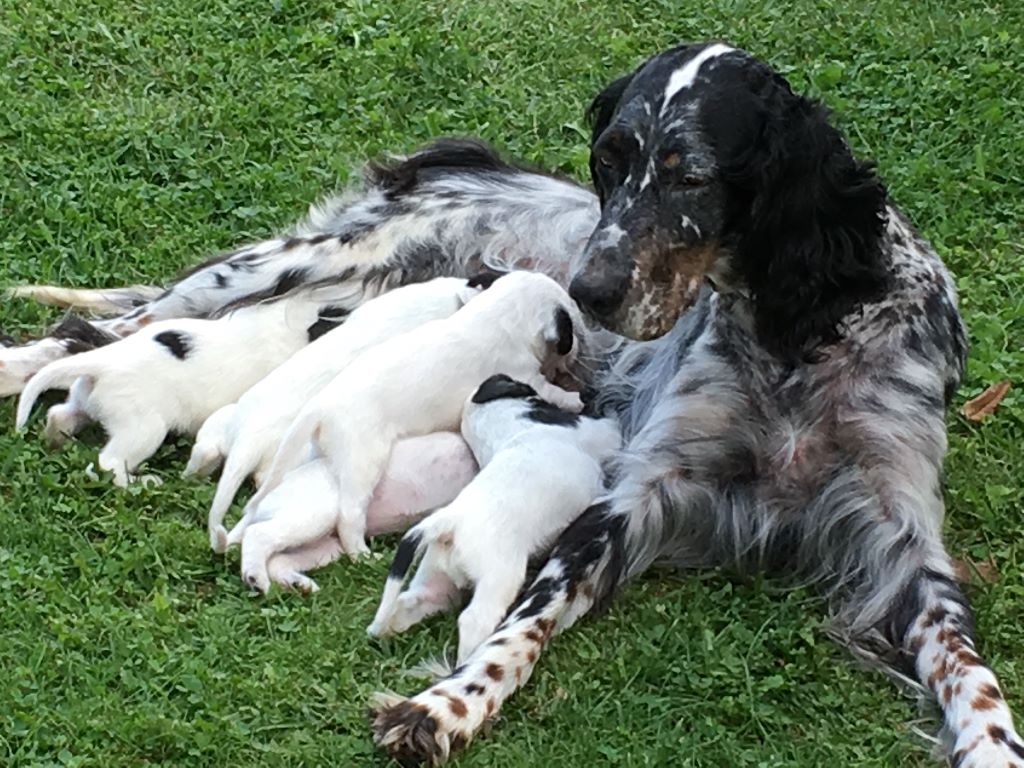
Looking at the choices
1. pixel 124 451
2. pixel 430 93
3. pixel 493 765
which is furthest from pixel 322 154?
pixel 493 765

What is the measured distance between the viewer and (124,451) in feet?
15.9

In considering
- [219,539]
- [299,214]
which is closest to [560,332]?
[219,539]

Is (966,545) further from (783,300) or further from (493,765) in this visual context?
(493,765)

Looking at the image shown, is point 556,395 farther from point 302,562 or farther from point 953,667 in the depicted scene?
point 953,667

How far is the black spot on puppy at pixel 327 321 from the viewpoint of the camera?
215 inches

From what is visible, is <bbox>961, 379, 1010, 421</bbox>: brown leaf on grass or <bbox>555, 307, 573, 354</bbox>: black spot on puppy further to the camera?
<bbox>961, 379, 1010, 421</bbox>: brown leaf on grass

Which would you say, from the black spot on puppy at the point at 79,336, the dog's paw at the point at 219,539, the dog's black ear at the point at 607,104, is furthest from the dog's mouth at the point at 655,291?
the black spot on puppy at the point at 79,336

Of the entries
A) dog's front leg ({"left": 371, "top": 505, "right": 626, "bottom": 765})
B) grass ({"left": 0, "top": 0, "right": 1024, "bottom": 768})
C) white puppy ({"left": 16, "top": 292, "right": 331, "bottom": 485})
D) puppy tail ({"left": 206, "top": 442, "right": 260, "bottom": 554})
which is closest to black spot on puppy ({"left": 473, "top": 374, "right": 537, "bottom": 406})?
dog's front leg ({"left": 371, "top": 505, "right": 626, "bottom": 765})

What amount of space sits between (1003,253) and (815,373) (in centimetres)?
176

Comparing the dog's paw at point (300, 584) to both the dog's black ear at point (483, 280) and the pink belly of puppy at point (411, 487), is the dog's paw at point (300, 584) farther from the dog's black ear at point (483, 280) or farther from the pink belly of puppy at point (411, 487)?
the dog's black ear at point (483, 280)

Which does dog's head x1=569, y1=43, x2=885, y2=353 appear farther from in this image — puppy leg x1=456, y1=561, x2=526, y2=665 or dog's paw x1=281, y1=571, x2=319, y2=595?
dog's paw x1=281, y1=571, x2=319, y2=595

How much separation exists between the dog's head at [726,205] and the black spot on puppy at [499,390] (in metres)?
0.41

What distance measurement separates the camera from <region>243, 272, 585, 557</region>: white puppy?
179 inches

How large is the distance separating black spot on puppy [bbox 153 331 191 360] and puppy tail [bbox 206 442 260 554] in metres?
0.44
